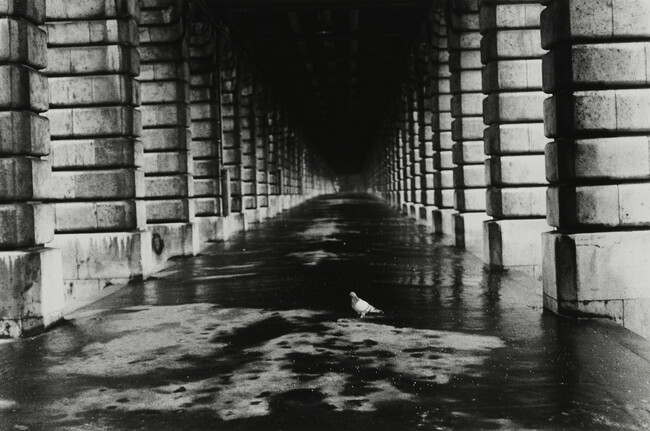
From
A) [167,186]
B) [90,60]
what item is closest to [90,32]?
[90,60]

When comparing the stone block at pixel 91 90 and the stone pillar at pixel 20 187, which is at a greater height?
the stone block at pixel 91 90

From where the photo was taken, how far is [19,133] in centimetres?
709

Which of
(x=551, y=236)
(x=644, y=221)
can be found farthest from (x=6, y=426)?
(x=644, y=221)

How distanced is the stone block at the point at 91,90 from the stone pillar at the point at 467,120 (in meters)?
7.06

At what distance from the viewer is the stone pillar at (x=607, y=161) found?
22.5ft

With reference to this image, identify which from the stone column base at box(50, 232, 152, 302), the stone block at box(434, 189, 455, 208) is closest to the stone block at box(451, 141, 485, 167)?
the stone block at box(434, 189, 455, 208)

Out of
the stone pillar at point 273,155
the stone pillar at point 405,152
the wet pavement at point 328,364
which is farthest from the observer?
the stone pillar at point 273,155

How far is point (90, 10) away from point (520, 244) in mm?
8031

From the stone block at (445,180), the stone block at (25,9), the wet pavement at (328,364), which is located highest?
the stone block at (25,9)

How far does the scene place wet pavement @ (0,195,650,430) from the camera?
160 inches

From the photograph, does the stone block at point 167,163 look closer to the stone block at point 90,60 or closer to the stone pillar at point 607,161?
the stone block at point 90,60

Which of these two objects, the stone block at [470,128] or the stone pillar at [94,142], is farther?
the stone block at [470,128]

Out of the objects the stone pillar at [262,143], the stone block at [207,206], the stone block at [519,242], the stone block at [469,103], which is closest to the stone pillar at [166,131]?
the stone block at [207,206]

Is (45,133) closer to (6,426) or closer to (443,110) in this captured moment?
(6,426)
